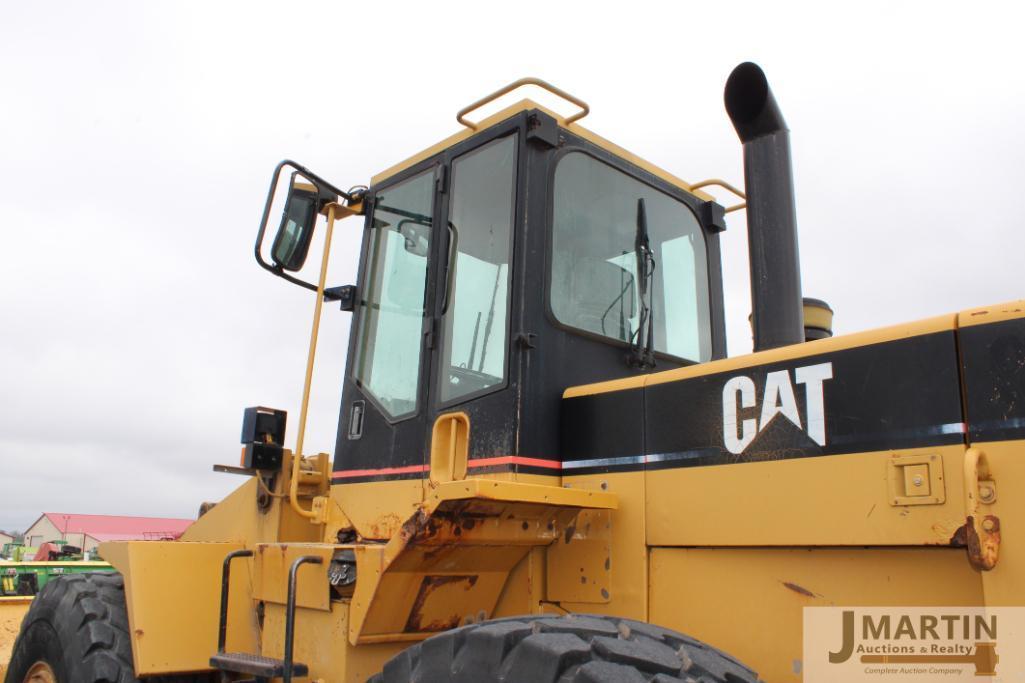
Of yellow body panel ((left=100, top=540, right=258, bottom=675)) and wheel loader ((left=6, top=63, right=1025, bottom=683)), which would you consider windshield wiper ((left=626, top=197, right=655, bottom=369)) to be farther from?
yellow body panel ((left=100, top=540, right=258, bottom=675))

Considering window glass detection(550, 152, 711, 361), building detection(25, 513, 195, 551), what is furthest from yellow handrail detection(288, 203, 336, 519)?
building detection(25, 513, 195, 551)

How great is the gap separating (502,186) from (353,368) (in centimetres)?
108

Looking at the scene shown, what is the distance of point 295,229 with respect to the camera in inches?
156

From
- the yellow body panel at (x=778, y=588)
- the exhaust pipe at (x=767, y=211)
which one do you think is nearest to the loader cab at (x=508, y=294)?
the exhaust pipe at (x=767, y=211)

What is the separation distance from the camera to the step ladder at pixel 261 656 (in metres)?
3.08

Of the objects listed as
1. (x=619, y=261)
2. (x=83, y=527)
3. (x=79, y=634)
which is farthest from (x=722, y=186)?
(x=83, y=527)

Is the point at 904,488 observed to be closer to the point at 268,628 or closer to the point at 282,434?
the point at 268,628

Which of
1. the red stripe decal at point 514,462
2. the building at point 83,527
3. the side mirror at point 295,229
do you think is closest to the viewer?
the red stripe decal at point 514,462

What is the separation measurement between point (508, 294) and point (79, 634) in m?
2.37

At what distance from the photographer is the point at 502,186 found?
359cm

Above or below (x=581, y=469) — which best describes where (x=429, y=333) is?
above

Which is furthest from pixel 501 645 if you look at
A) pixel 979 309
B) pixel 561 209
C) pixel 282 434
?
pixel 282 434

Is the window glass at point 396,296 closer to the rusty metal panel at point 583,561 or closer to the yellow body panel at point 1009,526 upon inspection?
the rusty metal panel at point 583,561

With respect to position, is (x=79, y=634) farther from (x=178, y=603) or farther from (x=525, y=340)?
(x=525, y=340)
